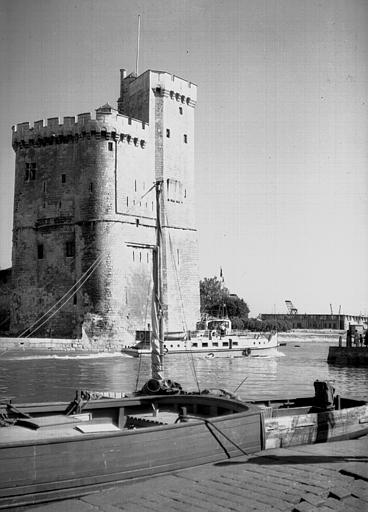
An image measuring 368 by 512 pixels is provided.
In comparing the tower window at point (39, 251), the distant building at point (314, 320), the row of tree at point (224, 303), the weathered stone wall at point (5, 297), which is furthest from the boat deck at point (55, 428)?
the distant building at point (314, 320)

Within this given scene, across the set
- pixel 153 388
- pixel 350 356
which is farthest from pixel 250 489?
pixel 350 356

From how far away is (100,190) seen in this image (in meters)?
43.7

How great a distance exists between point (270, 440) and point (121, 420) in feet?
8.04

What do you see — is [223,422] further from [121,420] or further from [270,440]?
[121,420]

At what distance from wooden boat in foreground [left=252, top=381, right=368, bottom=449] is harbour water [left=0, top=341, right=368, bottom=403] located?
223 inches

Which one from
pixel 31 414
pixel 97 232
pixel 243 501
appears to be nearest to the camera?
pixel 243 501

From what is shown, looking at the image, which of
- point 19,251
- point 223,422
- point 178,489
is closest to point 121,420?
point 223,422

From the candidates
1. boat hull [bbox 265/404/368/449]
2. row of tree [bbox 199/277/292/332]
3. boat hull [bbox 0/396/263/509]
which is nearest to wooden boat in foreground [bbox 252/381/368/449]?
boat hull [bbox 265/404/368/449]

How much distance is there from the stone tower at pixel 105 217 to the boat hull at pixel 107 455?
33824 millimetres

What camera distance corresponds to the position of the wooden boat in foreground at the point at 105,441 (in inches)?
279

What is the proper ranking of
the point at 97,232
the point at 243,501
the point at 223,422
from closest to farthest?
the point at 243,501 < the point at 223,422 < the point at 97,232

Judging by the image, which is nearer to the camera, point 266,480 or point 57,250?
point 266,480

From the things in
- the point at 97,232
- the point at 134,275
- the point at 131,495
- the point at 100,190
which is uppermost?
the point at 100,190

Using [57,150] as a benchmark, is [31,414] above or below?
below
